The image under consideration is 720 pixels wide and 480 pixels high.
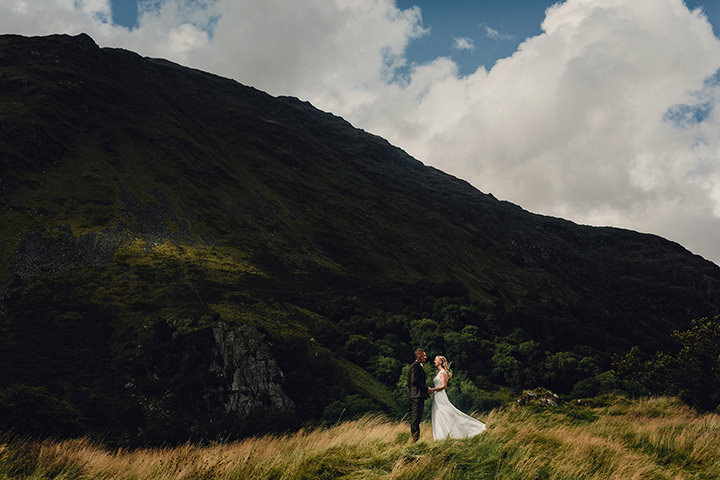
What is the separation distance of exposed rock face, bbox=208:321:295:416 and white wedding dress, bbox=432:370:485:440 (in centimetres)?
4134

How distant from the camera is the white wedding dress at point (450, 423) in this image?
9.89m

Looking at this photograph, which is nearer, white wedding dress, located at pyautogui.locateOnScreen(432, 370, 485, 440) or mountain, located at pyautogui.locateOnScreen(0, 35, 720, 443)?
white wedding dress, located at pyautogui.locateOnScreen(432, 370, 485, 440)

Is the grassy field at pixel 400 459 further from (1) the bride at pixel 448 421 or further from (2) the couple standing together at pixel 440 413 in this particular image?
(2) the couple standing together at pixel 440 413

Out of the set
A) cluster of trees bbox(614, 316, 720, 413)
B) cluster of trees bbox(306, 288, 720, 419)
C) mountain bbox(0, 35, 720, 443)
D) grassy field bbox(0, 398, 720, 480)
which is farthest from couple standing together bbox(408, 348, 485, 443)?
cluster of trees bbox(306, 288, 720, 419)

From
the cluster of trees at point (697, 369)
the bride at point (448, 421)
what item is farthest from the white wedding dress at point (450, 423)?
the cluster of trees at point (697, 369)

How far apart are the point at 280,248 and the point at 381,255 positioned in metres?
43.9

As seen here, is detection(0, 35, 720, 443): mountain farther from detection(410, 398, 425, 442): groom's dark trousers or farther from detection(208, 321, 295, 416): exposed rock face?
detection(410, 398, 425, 442): groom's dark trousers

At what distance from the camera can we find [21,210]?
273 ft

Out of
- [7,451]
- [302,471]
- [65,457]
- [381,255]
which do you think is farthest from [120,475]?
[381,255]

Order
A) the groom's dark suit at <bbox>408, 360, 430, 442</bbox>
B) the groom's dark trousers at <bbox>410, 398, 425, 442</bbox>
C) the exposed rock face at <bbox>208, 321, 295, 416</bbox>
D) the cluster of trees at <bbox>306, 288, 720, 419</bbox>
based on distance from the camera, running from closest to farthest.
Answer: the groom's dark trousers at <bbox>410, 398, 425, 442</bbox>, the groom's dark suit at <bbox>408, 360, 430, 442</bbox>, the cluster of trees at <bbox>306, 288, 720, 419</bbox>, the exposed rock face at <bbox>208, 321, 295, 416</bbox>

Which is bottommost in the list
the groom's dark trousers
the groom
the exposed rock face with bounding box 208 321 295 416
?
the exposed rock face with bounding box 208 321 295 416

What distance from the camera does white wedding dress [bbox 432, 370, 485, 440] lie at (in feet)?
32.4

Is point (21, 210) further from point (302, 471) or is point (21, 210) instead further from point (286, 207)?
point (302, 471)

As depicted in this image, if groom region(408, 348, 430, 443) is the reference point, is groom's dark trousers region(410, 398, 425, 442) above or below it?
below
